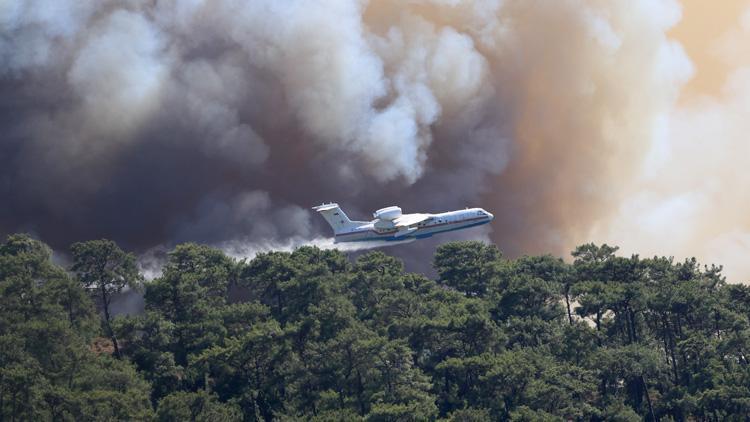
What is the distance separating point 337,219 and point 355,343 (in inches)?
1728

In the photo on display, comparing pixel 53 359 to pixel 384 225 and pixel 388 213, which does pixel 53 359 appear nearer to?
pixel 388 213

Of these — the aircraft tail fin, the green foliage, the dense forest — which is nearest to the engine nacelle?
the aircraft tail fin

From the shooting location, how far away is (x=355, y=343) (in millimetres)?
112312

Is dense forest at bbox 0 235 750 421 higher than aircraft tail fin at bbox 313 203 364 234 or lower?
lower

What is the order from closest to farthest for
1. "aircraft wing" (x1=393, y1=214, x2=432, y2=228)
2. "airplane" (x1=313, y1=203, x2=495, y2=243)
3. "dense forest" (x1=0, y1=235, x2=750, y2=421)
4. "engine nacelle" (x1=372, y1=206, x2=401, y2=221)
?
"dense forest" (x1=0, y1=235, x2=750, y2=421)
"engine nacelle" (x1=372, y1=206, x2=401, y2=221)
"airplane" (x1=313, y1=203, x2=495, y2=243)
"aircraft wing" (x1=393, y1=214, x2=432, y2=228)

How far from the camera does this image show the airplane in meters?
154

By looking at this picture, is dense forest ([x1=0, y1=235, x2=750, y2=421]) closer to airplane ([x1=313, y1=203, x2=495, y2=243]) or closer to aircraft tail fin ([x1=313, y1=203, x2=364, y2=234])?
airplane ([x1=313, y1=203, x2=495, y2=243])

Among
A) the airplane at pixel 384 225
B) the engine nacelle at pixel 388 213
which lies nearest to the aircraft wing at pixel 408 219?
the airplane at pixel 384 225

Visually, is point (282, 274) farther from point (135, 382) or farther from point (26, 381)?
point (26, 381)

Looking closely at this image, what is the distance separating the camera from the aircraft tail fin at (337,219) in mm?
154250

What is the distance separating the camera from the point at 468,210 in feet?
525

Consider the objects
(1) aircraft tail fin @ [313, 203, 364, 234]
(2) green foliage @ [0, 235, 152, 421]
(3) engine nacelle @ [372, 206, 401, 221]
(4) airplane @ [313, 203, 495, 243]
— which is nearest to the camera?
(2) green foliage @ [0, 235, 152, 421]

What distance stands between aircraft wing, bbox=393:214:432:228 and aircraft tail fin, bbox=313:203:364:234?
4540mm

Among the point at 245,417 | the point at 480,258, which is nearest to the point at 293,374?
the point at 245,417
